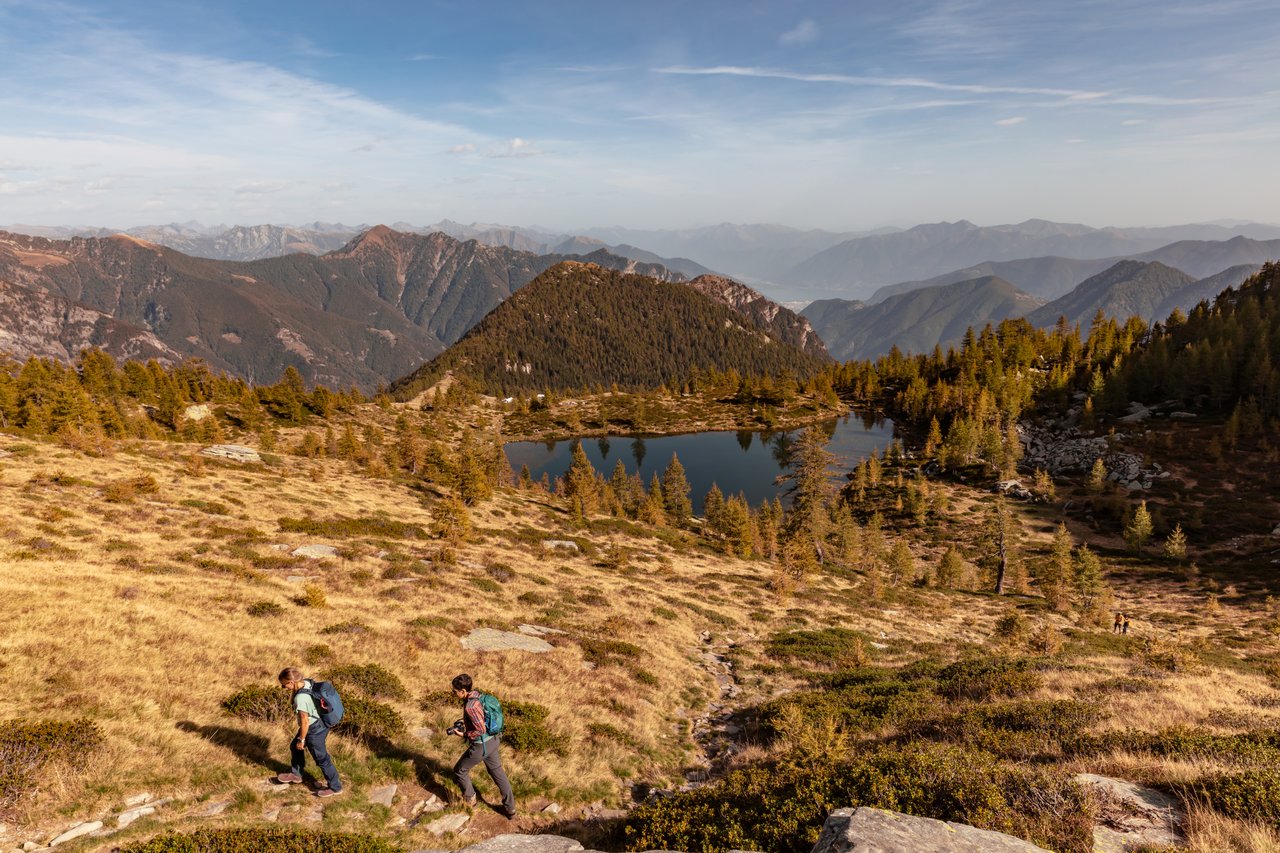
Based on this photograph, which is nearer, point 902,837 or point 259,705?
point 902,837

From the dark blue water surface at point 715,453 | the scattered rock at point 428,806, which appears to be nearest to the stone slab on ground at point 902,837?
the scattered rock at point 428,806

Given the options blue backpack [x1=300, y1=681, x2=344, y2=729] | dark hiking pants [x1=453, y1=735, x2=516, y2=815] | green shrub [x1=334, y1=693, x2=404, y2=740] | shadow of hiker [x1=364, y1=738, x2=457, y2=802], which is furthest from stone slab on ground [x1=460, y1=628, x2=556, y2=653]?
blue backpack [x1=300, y1=681, x2=344, y2=729]

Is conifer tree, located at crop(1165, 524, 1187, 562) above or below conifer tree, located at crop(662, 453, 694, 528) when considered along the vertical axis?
above

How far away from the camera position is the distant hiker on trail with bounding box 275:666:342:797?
11.2m

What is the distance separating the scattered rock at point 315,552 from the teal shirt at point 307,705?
76.0 ft

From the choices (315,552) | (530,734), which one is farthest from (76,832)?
(315,552)

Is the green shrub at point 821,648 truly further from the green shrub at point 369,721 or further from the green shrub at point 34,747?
the green shrub at point 34,747

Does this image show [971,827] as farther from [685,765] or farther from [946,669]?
[946,669]

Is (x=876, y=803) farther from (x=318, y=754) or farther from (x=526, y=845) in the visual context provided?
(x=318, y=754)

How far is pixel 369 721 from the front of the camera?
14.4 meters

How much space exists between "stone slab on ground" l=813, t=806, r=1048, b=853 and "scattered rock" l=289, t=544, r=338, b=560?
3200 centimetres

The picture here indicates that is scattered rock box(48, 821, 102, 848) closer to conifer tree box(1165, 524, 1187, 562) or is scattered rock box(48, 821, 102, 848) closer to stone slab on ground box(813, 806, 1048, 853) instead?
stone slab on ground box(813, 806, 1048, 853)

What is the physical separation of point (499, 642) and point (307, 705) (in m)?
12.5

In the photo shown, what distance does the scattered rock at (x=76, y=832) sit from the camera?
908 centimetres
